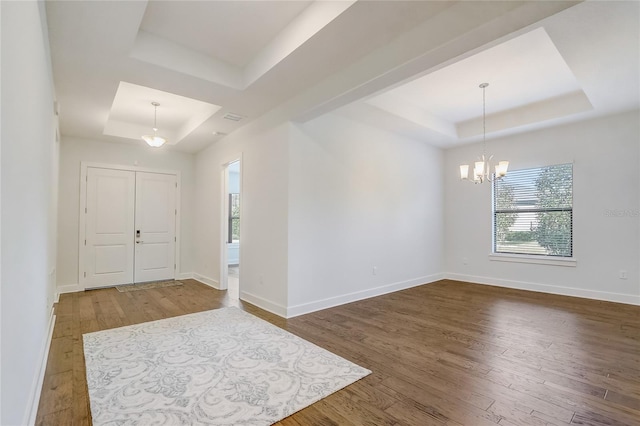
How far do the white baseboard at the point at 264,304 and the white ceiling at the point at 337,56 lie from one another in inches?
102

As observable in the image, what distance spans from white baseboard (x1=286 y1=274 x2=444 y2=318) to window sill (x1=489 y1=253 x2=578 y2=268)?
1.34m

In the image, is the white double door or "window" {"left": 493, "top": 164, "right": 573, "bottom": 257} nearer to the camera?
"window" {"left": 493, "top": 164, "right": 573, "bottom": 257}

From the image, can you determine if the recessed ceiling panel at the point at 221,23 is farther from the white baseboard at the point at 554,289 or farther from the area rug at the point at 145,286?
the white baseboard at the point at 554,289

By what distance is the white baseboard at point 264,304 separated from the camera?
4116 millimetres

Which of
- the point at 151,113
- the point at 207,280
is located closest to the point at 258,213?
the point at 207,280

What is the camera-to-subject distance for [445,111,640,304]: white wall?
464cm

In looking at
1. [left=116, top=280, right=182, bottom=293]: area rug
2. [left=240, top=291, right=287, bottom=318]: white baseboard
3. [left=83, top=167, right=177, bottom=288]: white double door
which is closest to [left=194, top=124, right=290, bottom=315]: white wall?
[left=240, top=291, right=287, bottom=318]: white baseboard

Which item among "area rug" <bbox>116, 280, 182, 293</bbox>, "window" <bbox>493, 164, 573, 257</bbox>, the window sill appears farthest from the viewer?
"area rug" <bbox>116, 280, 182, 293</bbox>

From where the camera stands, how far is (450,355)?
9.45ft

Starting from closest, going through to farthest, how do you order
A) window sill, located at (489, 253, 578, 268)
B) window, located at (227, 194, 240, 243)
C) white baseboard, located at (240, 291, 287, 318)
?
1. white baseboard, located at (240, 291, 287, 318)
2. window sill, located at (489, 253, 578, 268)
3. window, located at (227, 194, 240, 243)

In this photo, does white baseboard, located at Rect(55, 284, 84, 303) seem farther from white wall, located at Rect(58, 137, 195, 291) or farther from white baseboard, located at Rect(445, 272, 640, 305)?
white baseboard, located at Rect(445, 272, 640, 305)

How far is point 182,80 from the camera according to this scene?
11.1 feet

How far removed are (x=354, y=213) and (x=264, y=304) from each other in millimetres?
1967

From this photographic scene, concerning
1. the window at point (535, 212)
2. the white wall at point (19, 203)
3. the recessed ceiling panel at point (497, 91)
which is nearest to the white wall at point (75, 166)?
the white wall at point (19, 203)
